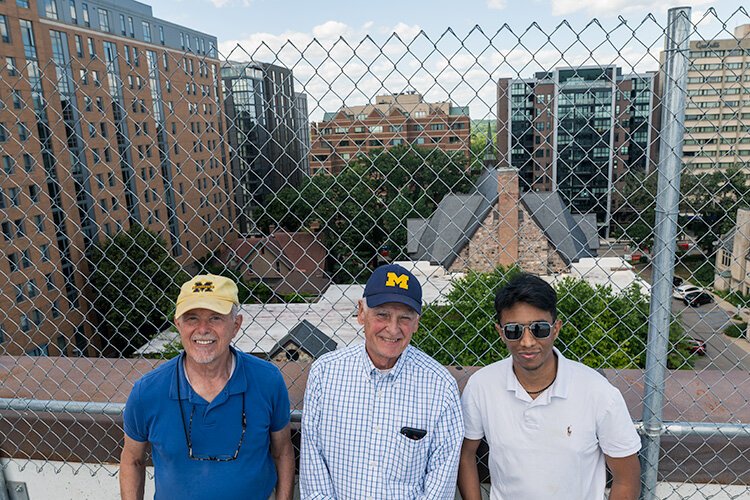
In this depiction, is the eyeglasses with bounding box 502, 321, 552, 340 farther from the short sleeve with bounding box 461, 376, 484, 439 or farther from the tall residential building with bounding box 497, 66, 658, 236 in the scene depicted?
the tall residential building with bounding box 497, 66, 658, 236

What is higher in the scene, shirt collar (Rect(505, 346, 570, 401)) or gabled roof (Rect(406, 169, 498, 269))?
shirt collar (Rect(505, 346, 570, 401))

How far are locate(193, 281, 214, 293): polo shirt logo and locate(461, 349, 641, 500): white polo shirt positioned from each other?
1093 mm

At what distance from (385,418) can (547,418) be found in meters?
0.58

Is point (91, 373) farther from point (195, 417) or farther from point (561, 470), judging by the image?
point (561, 470)

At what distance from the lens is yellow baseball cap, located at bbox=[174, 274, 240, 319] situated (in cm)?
200

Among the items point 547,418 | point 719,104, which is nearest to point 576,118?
point 719,104

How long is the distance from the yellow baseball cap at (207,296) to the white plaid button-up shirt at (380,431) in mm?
449

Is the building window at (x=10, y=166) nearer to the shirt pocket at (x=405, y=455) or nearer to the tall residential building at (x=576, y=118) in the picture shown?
the shirt pocket at (x=405, y=455)

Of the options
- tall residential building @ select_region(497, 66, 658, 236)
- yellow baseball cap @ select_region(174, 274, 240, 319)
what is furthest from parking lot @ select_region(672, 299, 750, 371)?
yellow baseball cap @ select_region(174, 274, 240, 319)

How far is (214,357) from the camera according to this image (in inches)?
79.7

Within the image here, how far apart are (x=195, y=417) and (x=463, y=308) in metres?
11.5

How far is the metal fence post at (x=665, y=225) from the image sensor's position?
1.86 meters

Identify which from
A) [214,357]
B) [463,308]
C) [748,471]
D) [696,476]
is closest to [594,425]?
[696,476]

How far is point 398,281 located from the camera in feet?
6.52
